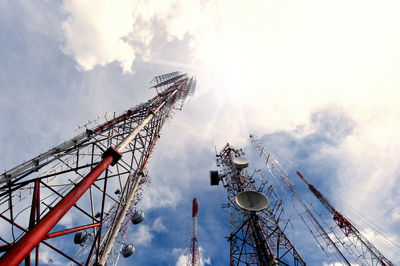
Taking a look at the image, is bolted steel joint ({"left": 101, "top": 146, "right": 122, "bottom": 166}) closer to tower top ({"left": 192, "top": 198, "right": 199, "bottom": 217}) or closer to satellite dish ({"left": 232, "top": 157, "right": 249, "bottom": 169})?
satellite dish ({"left": 232, "top": 157, "right": 249, "bottom": 169})

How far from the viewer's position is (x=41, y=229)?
3.24 meters

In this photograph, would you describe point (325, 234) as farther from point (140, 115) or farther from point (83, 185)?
point (83, 185)

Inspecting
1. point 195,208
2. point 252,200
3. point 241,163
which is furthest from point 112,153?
point 195,208

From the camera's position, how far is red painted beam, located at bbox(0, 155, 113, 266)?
2781 mm

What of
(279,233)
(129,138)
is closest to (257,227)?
(279,233)

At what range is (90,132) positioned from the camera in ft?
28.6

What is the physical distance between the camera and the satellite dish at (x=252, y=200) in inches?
410

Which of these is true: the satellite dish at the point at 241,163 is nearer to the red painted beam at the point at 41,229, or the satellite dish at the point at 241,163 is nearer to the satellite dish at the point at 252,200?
the satellite dish at the point at 252,200

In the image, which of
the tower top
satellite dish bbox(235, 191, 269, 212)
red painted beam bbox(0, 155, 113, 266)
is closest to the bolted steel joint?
red painted beam bbox(0, 155, 113, 266)

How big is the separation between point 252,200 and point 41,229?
10.4 meters

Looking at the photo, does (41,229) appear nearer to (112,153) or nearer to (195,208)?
(112,153)

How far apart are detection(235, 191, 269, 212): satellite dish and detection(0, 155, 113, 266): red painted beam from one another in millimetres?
8878

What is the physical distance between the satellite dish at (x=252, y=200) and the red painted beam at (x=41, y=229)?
8.88 meters

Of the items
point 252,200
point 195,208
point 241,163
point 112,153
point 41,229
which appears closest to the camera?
point 41,229
